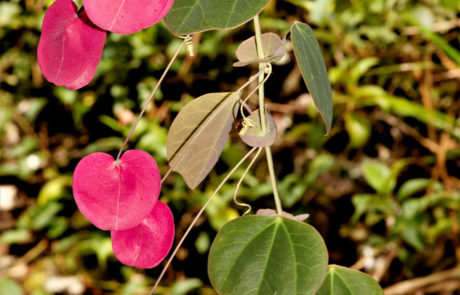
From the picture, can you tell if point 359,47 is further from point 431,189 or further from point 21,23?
A: point 21,23

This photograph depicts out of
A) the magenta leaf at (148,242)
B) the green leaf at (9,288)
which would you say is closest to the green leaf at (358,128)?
the green leaf at (9,288)

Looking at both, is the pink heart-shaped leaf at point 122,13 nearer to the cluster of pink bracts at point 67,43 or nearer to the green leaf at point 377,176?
the cluster of pink bracts at point 67,43

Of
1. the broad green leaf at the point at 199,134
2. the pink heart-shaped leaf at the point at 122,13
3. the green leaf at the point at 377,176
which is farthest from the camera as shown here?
the green leaf at the point at 377,176

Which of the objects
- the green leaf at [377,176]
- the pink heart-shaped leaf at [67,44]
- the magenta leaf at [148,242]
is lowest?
the green leaf at [377,176]

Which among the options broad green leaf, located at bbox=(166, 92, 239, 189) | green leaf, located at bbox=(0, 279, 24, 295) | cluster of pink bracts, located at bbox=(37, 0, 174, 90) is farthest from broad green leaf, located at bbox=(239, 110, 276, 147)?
green leaf, located at bbox=(0, 279, 24, 295)

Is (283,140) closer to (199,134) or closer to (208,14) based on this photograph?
(199,134)

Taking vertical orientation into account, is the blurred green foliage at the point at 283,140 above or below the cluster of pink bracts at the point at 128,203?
below
